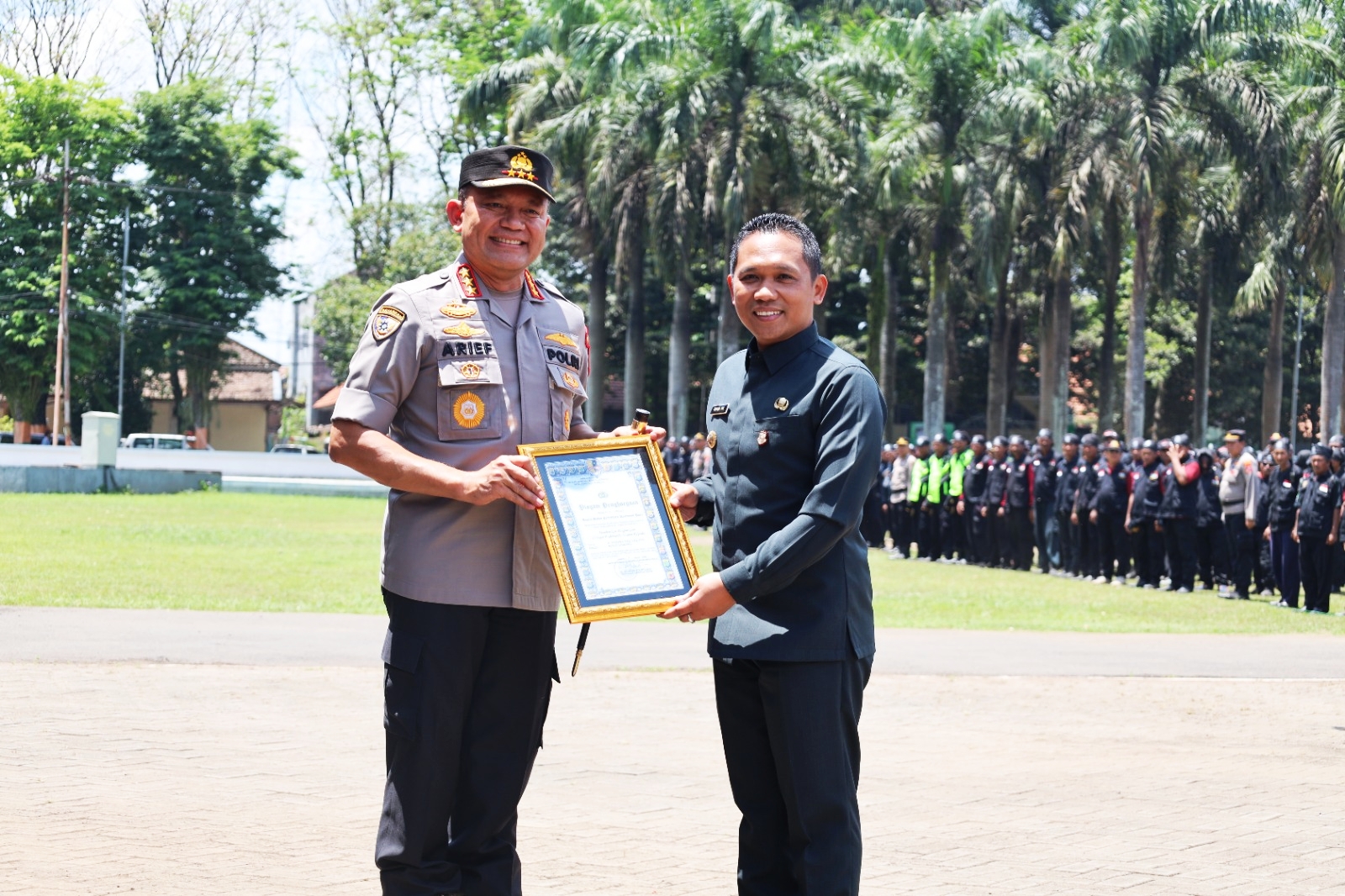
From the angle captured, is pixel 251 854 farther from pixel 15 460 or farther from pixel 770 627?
pixel 15 460

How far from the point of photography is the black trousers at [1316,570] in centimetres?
1753

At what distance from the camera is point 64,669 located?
952 cm

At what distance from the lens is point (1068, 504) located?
22891 millimetres

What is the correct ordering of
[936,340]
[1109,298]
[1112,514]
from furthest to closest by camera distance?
[1109,298]
[936,340]
[1112,514]

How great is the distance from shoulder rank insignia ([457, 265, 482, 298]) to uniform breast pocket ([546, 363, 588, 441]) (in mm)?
295

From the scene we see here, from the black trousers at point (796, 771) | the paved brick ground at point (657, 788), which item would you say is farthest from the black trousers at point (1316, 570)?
the black trousers at point (796, 771)

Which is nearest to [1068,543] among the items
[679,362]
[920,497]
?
[920,497]

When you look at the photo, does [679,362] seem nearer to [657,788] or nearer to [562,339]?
[657,788]

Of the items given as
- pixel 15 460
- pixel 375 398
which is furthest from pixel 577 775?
pixel 15 460

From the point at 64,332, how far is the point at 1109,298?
35.0 meters

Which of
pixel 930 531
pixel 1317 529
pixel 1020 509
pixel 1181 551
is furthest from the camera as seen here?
pixel 930 531

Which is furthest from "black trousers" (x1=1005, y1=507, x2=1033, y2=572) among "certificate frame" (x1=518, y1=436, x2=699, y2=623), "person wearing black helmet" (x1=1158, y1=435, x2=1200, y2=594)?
"certificate frame" (x1=518, y1=436, x2=699, y2=623)

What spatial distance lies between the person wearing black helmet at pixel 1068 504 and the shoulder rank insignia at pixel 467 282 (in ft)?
63.1

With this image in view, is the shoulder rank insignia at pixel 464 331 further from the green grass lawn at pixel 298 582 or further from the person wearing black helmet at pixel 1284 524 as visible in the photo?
the person wearing black helmet at pixel 1284 524
